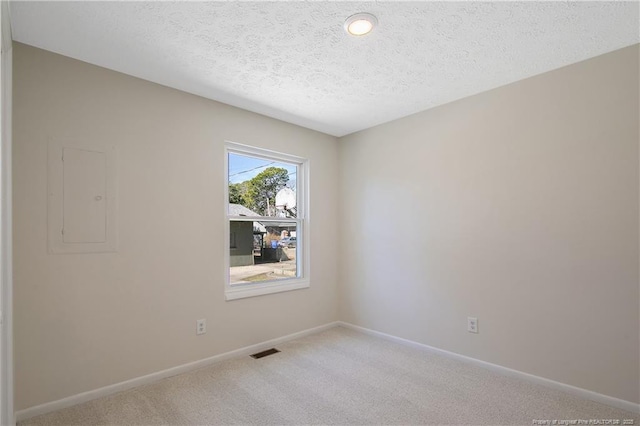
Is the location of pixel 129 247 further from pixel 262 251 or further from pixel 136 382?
pixel 262 251

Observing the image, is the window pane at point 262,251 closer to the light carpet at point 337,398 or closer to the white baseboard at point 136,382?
the white baseboard at point 136,382

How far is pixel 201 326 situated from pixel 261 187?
1523mm

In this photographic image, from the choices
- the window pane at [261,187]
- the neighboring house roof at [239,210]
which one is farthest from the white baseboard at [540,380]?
the neighboring house roof at [239,210]

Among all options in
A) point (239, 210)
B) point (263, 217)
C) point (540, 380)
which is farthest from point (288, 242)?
point (540, 380)

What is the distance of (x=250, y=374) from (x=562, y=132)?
10.2 ft

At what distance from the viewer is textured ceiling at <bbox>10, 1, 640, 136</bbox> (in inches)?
74.2

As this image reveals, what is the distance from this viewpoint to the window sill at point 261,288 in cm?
323

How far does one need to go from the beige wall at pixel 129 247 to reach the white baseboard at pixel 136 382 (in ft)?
0.13

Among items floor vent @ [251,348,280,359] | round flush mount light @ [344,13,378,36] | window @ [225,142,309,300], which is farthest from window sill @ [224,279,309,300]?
round flush mount light @ [344,13,378,36]

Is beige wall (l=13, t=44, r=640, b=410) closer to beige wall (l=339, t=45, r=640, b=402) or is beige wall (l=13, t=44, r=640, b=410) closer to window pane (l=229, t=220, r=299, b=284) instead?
beige wall (l=339, t=45, r=640, b=402)

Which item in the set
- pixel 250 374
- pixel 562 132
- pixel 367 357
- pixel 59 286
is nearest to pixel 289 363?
pixel 250 374

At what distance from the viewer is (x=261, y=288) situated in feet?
11.3

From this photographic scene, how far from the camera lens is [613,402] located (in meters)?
2.28

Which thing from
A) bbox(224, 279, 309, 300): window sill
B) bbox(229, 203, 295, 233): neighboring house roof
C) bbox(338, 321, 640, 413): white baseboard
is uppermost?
bbox(229, 203, 295, 233): neighboring house roof
